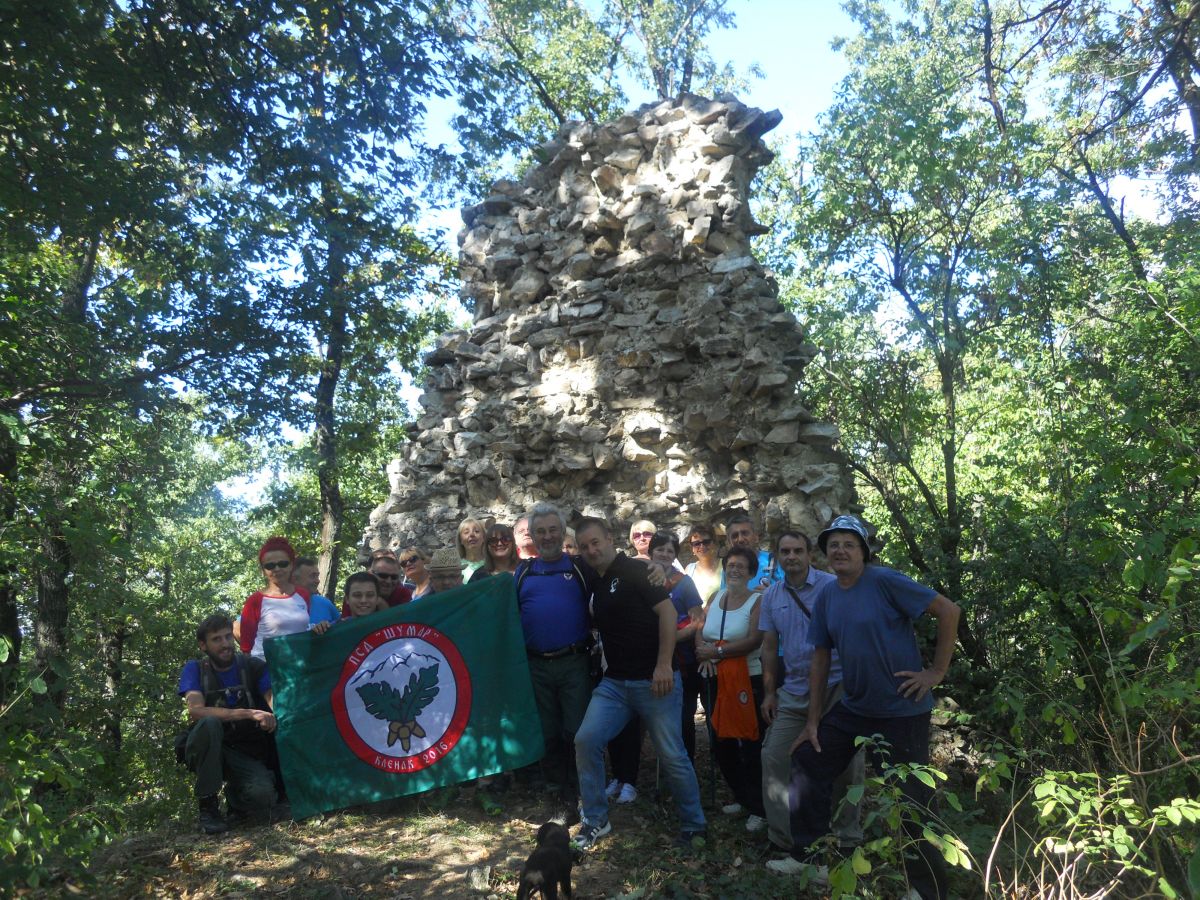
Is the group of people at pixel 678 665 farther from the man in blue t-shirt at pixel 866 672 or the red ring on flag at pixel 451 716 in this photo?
the red ring on flag at pixel 451 716

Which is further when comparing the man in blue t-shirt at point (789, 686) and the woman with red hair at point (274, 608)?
the woman with red hair at point (274, 608)

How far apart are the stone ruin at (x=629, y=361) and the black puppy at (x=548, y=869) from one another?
4552 mm

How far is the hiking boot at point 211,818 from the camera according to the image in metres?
5.60

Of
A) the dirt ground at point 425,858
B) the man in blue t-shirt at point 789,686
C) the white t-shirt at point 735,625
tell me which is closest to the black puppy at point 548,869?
the dirt ground at point 425,858

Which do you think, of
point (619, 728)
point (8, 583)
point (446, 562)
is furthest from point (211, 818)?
point (8, 583)

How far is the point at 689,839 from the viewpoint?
17.1 ft

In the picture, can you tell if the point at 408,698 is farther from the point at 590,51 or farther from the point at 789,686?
the point at 590,51

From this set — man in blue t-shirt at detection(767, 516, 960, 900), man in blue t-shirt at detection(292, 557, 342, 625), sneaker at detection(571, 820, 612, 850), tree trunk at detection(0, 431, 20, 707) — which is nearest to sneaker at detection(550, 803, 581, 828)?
sneaker at detection(571, 820, 612, 850)

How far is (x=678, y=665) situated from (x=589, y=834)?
4.03 feet

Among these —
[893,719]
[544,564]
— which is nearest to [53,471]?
[544,564]

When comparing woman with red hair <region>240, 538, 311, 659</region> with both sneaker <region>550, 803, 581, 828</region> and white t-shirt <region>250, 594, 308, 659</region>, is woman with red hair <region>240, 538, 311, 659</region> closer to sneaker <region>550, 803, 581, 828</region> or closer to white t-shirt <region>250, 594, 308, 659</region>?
white t-shirt <region>250, 594, 308, 659</region>

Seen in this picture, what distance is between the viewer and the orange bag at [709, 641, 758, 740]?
562cm

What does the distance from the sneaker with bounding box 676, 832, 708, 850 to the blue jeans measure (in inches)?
1.6

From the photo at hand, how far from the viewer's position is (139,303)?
9078mm
